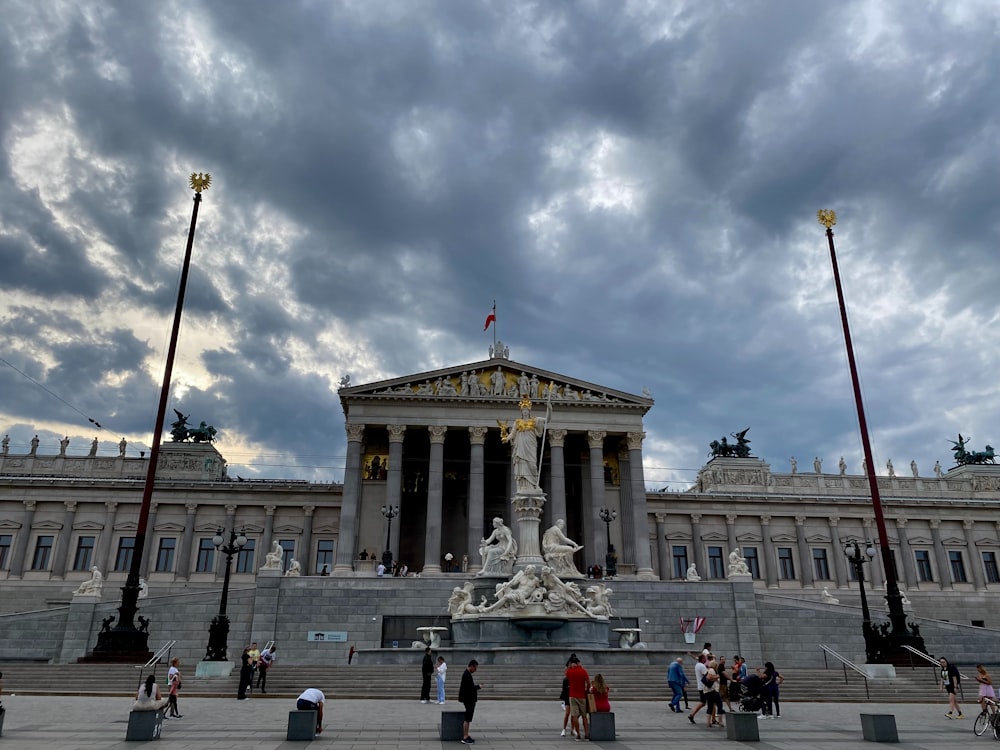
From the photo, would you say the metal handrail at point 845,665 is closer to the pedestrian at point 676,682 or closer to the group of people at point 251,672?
the pedestrian at point 676,682

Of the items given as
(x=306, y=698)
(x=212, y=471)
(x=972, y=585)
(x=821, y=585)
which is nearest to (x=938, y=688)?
(x=306, y=698)

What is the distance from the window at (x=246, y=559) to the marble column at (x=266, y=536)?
632 mm

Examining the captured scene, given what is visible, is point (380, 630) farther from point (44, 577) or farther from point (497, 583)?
point (44, 577)

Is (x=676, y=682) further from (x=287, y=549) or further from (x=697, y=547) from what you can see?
(x=287, y=549)

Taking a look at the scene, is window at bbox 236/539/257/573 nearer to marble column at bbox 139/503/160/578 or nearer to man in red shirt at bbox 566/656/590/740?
marble column at bbox 139/503/160/578

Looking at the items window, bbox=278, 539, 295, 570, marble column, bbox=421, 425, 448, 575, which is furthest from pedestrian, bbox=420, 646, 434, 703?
window, bbox=278, 539, 295, 570

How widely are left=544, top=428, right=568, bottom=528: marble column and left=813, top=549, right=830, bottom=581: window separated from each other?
26596mm

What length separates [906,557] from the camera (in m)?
67.2

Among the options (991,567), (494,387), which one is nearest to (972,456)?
(991,567)

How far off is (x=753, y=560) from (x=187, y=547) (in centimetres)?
4727

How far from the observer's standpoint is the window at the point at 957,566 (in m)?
68.0

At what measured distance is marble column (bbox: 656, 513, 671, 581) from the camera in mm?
65125

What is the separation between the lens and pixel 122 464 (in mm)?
67188

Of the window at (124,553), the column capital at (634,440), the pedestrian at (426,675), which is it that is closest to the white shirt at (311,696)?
the pedestrian at (426,675)
